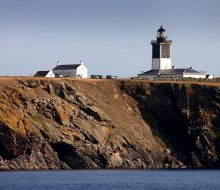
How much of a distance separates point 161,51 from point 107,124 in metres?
51.3

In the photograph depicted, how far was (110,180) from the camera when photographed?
12194 cm

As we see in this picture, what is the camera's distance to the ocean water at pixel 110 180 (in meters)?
112

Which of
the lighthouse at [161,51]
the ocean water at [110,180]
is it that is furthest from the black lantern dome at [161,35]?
the ocean water at [110,180]

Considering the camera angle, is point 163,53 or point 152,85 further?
point 163,53

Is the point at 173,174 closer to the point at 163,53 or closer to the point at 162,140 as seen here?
the point at 162,140

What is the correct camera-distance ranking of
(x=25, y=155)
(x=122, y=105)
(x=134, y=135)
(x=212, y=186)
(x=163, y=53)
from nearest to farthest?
(x=212, y=186) < (x=25, y=155) < (x=134, y=135) < (x=122, y=105) < (x=163, y=53)

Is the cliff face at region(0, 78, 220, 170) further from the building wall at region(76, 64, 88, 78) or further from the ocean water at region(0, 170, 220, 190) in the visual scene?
the building wall at region(76, 64, 88, 78)

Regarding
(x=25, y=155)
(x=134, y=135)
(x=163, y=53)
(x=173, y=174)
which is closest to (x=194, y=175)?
(x=173, y=174)

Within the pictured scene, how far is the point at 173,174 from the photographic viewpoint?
451 ft

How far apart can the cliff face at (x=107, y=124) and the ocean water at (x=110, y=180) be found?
353 centimetres

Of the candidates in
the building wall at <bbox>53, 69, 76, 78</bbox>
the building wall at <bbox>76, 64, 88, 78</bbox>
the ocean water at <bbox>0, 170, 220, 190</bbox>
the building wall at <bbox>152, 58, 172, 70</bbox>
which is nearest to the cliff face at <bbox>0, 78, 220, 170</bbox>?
the ocean water at <bbox>0, 170, 220, 190</bbox>

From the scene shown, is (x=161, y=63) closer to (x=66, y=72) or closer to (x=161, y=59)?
(x=161, y=59)

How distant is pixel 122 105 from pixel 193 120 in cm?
1215

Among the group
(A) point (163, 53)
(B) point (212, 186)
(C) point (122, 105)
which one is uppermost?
(A) point (163, 53)
